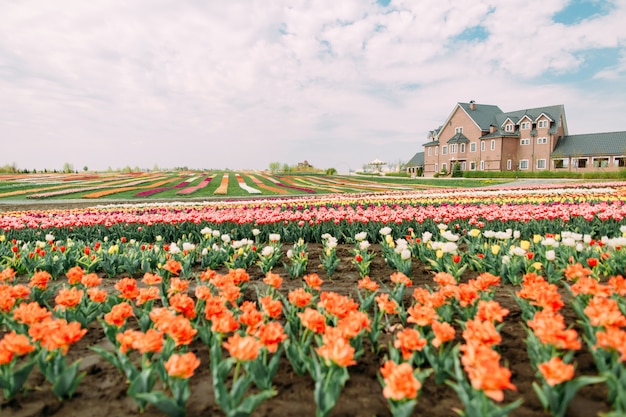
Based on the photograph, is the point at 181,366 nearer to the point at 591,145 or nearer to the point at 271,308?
the point at 271,308

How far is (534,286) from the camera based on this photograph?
2605mm

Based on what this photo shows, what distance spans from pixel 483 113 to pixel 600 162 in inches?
613

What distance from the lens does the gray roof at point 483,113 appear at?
171 ft

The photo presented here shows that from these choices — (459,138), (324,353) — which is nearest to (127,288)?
(324,353)

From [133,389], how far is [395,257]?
11.4 ft

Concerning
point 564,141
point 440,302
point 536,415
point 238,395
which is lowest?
point 536,415

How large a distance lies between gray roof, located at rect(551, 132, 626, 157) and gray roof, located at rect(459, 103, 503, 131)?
916cm

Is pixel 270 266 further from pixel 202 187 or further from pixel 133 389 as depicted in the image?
pixel 202 187

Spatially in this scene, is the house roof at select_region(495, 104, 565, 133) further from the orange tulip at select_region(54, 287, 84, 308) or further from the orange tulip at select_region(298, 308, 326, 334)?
the orange tulip at select_region(54, 287, 84, 308)

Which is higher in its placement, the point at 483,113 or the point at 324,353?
the point at 483,113

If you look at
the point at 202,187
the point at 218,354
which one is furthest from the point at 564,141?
the point at 218,354

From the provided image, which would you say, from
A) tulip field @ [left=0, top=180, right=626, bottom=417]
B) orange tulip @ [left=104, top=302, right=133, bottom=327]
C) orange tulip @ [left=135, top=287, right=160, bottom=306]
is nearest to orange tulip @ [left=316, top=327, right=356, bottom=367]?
tulip field @ [left=0, top=180, right=626, bottom=417]

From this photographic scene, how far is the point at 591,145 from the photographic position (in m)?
46.1

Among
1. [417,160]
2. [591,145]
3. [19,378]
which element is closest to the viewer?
[19,378]
